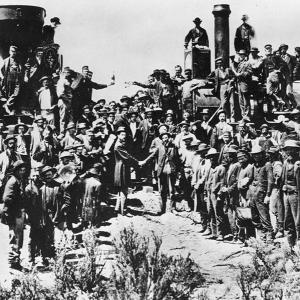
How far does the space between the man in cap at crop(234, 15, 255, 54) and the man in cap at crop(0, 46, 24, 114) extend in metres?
6.12

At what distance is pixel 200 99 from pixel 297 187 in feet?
22.6

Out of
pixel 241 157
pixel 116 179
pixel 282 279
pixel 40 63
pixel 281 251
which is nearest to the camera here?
pixel 282 279

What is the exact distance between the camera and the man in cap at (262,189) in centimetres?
1212

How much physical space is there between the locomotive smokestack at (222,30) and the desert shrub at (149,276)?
11.5 m

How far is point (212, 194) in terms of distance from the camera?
516 inches

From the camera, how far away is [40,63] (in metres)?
17.1

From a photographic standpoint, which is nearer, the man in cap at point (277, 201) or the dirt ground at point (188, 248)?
the dirt ground at point (188, 248)

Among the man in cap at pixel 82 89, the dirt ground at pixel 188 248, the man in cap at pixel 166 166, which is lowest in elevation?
the dirt ground at pixel 188 248

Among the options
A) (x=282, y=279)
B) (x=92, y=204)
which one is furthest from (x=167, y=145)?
(x=282, y=279)

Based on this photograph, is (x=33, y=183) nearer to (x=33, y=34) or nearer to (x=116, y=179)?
(x=116, y=179)

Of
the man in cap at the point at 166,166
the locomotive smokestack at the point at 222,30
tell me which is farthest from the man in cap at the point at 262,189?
the locomotive smokestack at the point at 222,30

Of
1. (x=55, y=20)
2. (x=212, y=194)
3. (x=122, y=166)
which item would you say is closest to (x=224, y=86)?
(x=122, y=166)

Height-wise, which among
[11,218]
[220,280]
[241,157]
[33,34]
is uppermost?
[33,34]

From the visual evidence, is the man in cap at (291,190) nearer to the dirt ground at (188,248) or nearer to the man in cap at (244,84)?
the dirt ground at (188,248)
